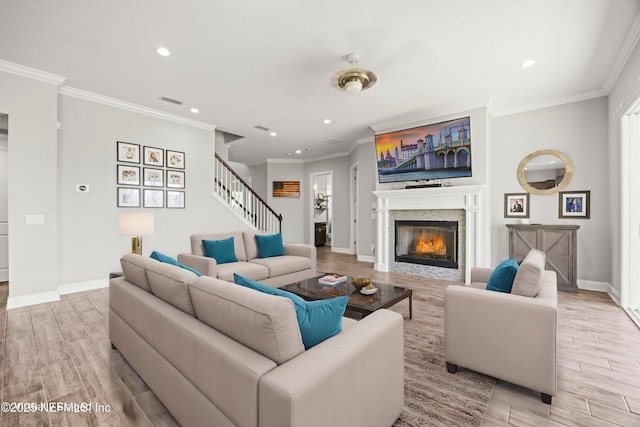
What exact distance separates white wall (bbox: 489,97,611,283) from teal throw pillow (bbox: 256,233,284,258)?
3589 mm

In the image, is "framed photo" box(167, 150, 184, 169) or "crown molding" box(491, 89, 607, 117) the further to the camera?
"framed photo" box(167, 150, 184, 169)

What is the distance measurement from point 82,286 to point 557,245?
679 centimetres

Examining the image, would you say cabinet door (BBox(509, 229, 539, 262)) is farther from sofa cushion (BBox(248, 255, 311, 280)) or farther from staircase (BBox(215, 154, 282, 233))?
staircase (BBox(215, 154, 282, 233))

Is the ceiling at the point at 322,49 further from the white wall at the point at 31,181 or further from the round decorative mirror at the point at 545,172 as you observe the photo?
the round decorative mirror at the point at 545,172

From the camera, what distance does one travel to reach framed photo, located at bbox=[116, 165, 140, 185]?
453 centimetres

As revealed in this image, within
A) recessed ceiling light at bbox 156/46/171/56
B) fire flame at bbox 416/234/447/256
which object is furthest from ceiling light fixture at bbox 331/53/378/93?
fire flame at bbox 416/234/447/256

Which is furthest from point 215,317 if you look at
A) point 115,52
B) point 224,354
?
point 115,52

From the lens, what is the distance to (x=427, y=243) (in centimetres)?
531

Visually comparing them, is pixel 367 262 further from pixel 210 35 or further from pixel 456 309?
pixel 210 35

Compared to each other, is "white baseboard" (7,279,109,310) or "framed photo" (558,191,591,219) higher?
"framed photo" (558,191,591,219)

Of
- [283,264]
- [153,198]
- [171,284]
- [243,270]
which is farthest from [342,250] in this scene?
[171,284]

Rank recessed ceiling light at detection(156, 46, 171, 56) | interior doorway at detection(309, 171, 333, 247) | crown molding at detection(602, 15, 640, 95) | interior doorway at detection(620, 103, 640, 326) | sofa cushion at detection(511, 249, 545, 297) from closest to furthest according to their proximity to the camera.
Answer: sofa cushion at detection(511, 249, 545, 297) < crown molding at detection(602, 15, 640, 95) < recessed ceiling light at detection(156, 46, 171, 56) < interior doorway at detection(620, 103, 640, 326) < interior doorway at detection(309, 171, 333, 247)

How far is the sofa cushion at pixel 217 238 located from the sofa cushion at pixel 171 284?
208 centimetres

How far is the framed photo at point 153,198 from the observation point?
478 cm
